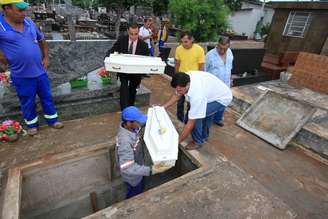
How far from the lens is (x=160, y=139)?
2.13m

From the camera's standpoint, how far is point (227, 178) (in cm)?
228

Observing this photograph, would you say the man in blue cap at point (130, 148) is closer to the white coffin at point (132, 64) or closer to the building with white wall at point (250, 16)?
the white coffin at point (132, 64)

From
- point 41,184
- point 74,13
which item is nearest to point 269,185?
point 41,184

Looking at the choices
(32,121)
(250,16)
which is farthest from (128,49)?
(250,16)

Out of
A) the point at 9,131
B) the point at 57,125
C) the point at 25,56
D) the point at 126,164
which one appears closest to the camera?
the point at 126,164

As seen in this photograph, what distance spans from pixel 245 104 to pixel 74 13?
3.83 metres

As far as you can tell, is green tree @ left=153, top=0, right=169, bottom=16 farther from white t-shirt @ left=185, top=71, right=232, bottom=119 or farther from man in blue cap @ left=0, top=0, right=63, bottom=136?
white t-shirt @ left=185, top=71, right=232, bottom=119

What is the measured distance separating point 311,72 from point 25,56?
21.3ft

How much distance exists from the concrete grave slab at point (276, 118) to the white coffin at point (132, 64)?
7.19 ft

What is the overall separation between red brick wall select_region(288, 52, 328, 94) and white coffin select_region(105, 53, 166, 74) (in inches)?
183

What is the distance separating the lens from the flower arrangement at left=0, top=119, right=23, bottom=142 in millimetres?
2910

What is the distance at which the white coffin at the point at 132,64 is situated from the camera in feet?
9.61

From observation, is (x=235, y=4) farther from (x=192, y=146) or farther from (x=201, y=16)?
(x=192, y=146)

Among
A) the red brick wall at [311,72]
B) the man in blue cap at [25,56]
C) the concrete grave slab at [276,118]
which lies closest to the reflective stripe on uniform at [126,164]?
the man in blue cap at [25,56]
